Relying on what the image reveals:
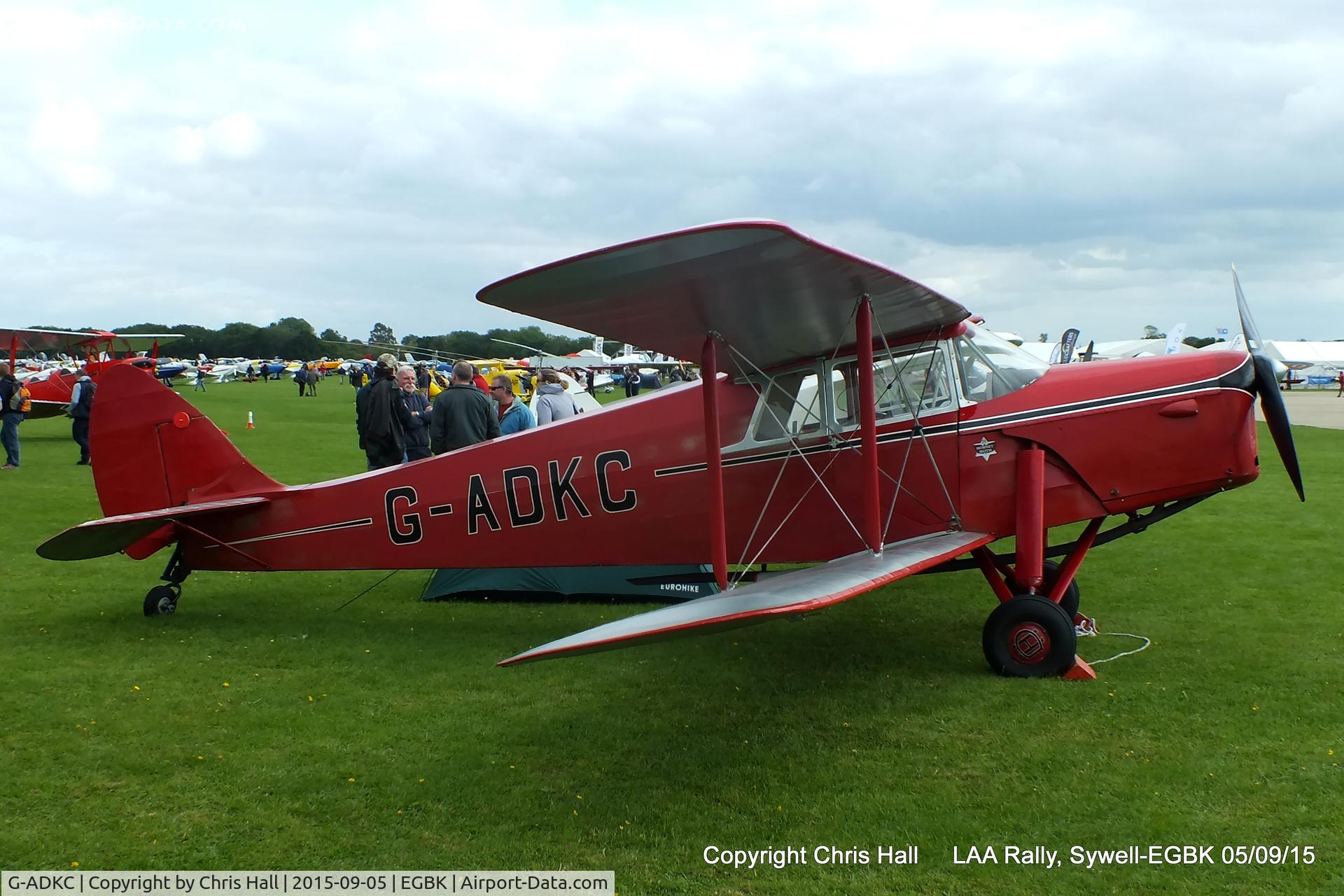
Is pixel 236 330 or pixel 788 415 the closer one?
pixel 788 415

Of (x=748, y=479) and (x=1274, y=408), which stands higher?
(x=1274, y=408)

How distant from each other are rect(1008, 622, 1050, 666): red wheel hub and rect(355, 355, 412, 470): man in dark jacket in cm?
673

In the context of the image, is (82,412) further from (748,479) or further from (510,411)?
(748,479)

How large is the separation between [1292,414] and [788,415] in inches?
1361

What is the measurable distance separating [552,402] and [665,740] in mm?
5833

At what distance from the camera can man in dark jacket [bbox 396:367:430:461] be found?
33.2 feet

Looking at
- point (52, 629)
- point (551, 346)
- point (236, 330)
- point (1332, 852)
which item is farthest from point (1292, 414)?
point (236, 330)

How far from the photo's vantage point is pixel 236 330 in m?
130

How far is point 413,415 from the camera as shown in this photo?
1011 cm

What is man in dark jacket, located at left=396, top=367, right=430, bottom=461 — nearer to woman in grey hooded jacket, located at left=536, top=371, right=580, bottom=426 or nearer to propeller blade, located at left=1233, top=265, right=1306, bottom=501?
woman in grey hooded jacket, located at left=536, top=371, right=580, bottom=426

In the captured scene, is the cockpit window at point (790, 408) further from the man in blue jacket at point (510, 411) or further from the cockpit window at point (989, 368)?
the man in blue jacket at point (510, 411)

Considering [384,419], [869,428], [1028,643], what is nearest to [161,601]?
[384,419]

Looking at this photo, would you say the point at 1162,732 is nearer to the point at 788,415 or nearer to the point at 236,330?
the point at 788,415

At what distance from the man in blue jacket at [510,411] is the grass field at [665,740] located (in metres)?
2.41
